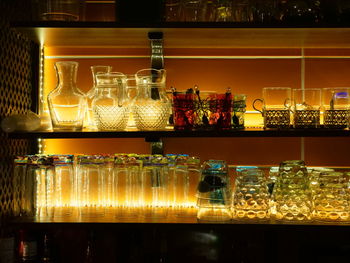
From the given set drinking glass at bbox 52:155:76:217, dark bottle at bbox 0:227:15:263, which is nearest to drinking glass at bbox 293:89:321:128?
drinking glass at bbox 52:155:76:217

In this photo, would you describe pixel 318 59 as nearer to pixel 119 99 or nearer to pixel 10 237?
pixel 119 99

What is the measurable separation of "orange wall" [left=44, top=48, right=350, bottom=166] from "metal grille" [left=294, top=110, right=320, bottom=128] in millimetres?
425

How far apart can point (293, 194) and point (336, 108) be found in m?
0.45

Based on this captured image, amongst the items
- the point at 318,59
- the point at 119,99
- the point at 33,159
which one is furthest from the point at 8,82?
the point at 318,59

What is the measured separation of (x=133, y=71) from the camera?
2453 mm

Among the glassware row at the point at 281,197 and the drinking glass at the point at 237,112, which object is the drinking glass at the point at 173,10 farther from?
the glassware row at the point at 281,197

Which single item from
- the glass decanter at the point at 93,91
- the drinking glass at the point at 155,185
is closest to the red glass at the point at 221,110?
the drinking glass at the point at 155,185

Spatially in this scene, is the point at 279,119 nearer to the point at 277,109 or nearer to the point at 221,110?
the point at 277,109

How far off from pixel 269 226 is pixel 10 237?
3.98ft

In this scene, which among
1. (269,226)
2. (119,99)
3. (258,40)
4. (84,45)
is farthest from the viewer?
(84,45)

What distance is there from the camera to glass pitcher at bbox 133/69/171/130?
2.02m

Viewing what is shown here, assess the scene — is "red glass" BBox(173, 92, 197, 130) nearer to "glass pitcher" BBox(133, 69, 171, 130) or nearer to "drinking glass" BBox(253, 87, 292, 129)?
"glass pitcher" BBox(133, 69, 171, 130)

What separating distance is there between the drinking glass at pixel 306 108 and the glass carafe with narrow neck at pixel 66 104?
100cm

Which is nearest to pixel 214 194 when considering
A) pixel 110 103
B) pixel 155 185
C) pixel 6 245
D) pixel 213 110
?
pixel 155 185
